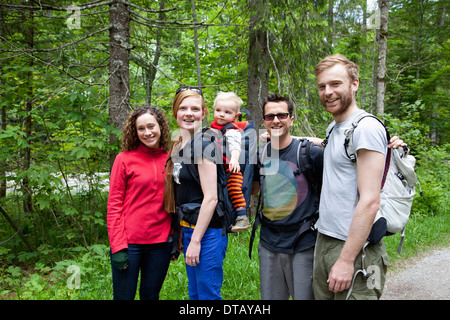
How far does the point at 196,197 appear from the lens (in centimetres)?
238

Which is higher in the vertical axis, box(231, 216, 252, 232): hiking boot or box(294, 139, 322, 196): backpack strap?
box(294, 139, 322, 196): backpack strap

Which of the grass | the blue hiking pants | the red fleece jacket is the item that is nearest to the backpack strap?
the blue hiking pants

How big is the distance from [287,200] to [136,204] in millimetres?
1298

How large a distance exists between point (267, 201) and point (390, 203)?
0.93m

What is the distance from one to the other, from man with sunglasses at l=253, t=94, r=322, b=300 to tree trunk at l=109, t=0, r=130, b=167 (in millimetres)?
3386

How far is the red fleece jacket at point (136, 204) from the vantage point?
2.49m

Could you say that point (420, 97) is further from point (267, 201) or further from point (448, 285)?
point (267, 201)

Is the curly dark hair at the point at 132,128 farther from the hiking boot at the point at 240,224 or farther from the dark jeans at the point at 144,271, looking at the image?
the hiking boot at the point at 240,224

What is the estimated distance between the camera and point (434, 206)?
8.16 meters

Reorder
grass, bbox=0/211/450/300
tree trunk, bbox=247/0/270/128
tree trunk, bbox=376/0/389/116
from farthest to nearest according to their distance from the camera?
tree trunk, bbox=376/0/389/116 < tree trunk, bbox=247/0/270/128 < grass, bbox=0/211/450/300

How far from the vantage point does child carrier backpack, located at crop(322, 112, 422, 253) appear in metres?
Answer: 1.84

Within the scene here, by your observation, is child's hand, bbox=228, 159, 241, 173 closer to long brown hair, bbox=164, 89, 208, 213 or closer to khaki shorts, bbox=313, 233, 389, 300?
long brown hair, bbox=164, 89, 208, 213

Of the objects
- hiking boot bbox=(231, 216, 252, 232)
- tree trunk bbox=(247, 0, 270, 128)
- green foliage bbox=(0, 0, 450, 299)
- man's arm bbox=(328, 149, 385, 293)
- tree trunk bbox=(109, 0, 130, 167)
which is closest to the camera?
man's arm bbox=(328, 149, 385, 293)

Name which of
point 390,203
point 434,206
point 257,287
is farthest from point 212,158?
point 434,206
